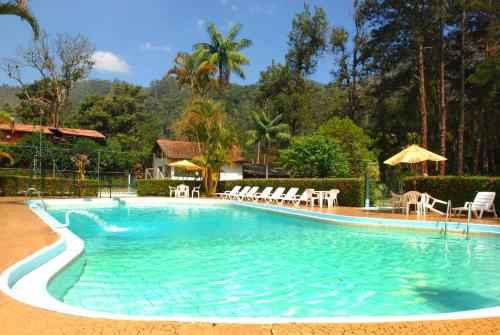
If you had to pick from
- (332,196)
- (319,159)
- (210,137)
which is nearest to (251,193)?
(319,159)

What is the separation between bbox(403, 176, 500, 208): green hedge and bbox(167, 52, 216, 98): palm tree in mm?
17805

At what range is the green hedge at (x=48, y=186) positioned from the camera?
70.0 ft

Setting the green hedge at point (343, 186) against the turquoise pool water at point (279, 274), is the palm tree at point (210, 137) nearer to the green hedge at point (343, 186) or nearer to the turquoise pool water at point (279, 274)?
the green hedge at point (343, 186)

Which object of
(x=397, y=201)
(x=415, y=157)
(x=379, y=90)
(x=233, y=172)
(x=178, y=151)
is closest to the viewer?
(x=415, y=157)

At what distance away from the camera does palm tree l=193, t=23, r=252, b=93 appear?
2883 centimetres

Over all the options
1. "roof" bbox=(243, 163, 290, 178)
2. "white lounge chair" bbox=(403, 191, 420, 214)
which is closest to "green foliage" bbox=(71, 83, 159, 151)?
"roof" bbox=(243, 163, 290, 178)

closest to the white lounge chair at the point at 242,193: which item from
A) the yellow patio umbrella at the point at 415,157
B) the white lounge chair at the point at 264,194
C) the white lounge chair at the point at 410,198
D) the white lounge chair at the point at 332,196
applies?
the white lounge chair at the point at 264,194

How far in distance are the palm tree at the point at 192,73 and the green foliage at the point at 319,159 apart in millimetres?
8483

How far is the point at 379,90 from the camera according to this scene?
28641 millimetres

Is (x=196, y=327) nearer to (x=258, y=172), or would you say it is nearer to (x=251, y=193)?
(x=251, y=193)

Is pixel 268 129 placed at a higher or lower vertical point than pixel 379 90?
lower

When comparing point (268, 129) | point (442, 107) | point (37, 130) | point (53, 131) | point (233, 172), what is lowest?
point (233, 172)

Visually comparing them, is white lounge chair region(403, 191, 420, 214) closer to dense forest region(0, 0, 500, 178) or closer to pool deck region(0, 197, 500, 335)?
dense forest region(0, 0, 500, 178)

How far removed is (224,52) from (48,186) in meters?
14.9
